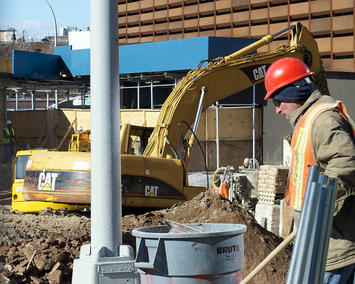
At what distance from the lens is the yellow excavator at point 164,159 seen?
11.0 meters

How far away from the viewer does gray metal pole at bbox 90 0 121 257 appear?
5.05 meters

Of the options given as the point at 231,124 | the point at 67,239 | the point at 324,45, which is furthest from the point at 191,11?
the point at 67,239

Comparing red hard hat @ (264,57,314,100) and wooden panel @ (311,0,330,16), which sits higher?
wooden panel @ (311,0,330,16)

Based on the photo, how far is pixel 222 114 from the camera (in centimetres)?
2591

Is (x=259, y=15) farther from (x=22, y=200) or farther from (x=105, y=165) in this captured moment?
(x=105, y=165)

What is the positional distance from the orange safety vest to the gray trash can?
2.59 feet

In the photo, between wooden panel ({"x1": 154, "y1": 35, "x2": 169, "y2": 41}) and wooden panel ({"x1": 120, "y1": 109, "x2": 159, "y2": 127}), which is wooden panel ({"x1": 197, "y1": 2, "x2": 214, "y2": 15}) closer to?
wooden panel ({"x1": 154, "y1": 35, "x2": 169, "y2": 41})

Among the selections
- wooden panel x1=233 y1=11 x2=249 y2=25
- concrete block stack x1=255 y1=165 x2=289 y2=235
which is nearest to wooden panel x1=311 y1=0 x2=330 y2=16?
wooden panel x1=233 y1=11 x2=249 y2=25

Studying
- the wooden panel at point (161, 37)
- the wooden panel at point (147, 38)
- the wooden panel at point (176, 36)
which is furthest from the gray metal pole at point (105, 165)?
the wooden panel at point (147, 38)

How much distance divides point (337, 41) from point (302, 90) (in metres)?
24.9

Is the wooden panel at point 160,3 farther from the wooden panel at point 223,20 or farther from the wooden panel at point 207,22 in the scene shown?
the wooden panel at point 223,20

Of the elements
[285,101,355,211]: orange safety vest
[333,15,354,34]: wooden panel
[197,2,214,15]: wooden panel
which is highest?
[197,2,214,15]: wooden panel

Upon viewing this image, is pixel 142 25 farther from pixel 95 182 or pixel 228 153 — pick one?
pixel 95 182

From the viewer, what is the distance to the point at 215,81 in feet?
43.0
